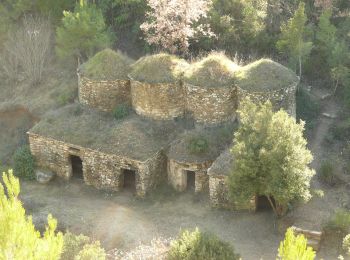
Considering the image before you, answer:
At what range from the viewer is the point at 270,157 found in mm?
15109

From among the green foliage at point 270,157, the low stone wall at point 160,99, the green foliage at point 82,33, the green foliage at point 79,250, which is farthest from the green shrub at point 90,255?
the green foliage at point 82,33

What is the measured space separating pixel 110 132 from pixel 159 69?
11.3 feet

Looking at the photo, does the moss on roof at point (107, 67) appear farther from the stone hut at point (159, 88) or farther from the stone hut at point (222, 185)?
the stone hut at point (222, 185)

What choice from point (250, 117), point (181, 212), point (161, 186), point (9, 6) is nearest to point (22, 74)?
point (9, 6)

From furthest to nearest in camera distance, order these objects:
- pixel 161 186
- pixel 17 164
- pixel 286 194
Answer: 1. pixel 17 164
2. pixel 161 186
3. pixel 286 194

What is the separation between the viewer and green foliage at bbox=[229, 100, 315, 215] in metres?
15.1

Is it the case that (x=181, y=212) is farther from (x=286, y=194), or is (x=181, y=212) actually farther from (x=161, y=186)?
(x=286, y=194)

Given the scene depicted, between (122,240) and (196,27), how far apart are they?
13.6 meters

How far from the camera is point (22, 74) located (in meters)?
29.2

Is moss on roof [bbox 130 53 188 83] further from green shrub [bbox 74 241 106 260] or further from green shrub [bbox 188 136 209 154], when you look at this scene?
green shrub [bbox 74 241 106 260]

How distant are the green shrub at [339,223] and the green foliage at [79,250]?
7621 millimetres

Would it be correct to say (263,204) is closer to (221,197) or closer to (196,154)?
(221,197)

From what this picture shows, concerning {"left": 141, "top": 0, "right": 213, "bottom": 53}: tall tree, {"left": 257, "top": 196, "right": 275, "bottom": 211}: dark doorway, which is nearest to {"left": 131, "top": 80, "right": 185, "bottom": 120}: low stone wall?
{"left": 141, "top": 0, "right": 213, "bottom": 53}: tall tree

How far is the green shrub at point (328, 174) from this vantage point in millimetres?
19250
